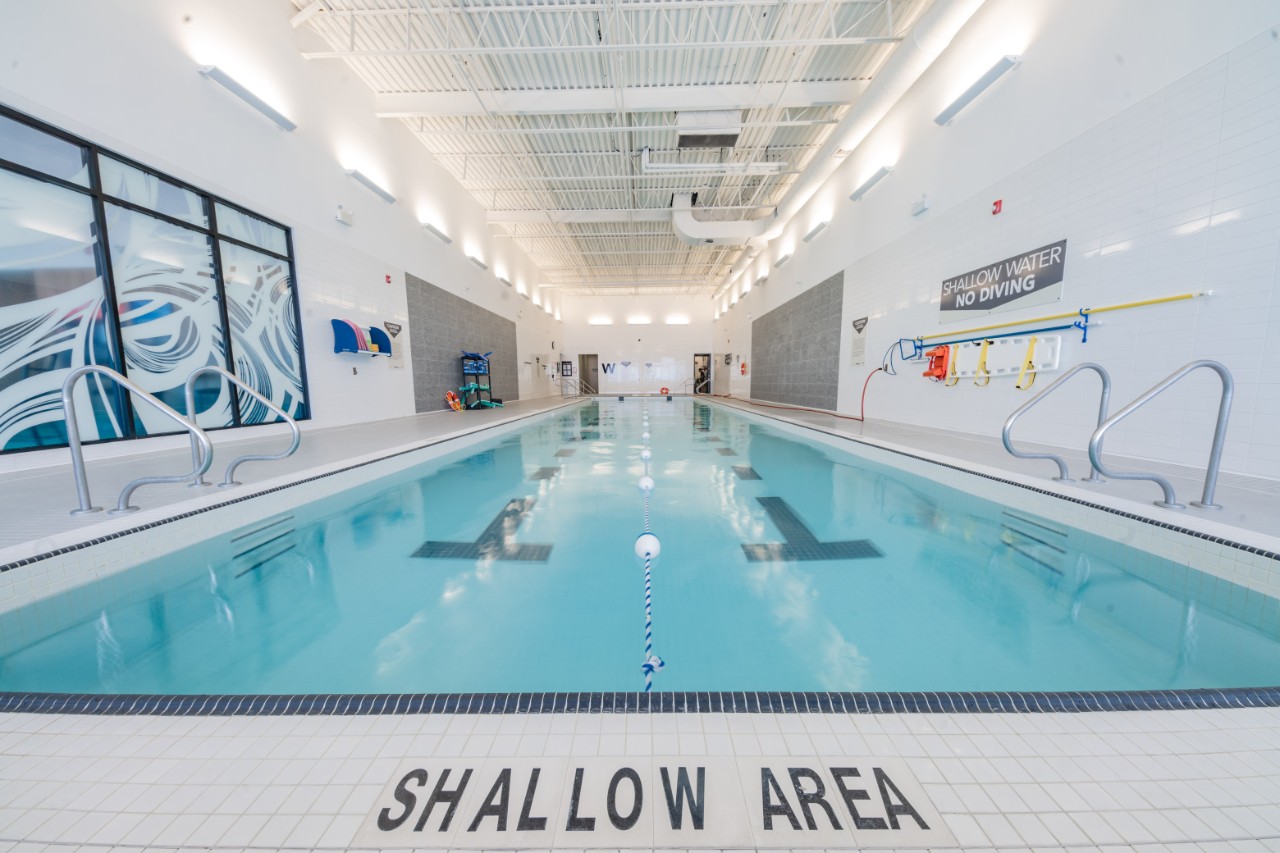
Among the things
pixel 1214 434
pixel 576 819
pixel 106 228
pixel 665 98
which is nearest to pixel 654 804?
pixel 576 819

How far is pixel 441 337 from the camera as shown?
890 cm

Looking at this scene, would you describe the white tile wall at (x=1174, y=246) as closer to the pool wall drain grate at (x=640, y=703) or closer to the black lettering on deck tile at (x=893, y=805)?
the pool wall drain grate at (x=640, y=703)

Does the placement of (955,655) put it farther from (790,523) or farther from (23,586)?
(23,586)

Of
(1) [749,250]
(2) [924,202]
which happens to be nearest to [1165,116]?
(2) [924,202]

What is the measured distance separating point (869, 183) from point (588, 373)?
14.4 m

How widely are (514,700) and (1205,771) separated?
1.46 m

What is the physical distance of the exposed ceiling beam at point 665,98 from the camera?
6039 millimetres

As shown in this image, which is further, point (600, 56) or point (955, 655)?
point (600, 56)

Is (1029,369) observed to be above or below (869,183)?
below

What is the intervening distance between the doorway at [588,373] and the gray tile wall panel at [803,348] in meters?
8.50

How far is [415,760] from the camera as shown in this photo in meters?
0.90

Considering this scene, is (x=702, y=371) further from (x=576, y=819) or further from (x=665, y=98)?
(x=576, y=819)

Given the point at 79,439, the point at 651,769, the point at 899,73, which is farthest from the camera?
the point at 899,73

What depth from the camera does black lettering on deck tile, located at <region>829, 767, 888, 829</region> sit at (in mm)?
774
